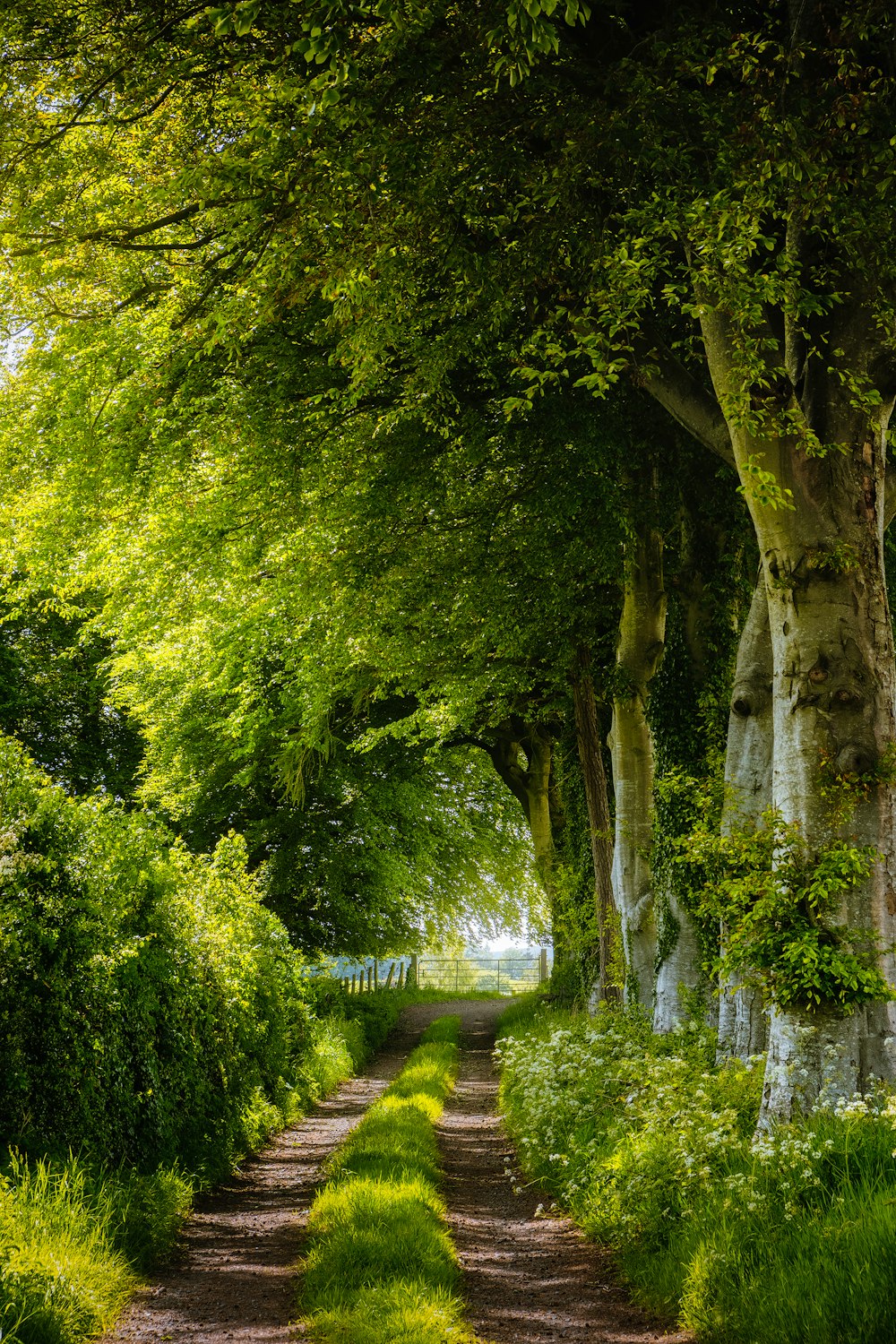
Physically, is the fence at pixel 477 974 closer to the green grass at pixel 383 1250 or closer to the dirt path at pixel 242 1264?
the dirt path at pixel 242 1264

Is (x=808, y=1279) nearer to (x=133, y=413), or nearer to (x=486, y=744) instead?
(x=133, y=413)

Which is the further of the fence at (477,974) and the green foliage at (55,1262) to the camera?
the fence at (477,974)

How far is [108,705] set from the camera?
3047 centimetres

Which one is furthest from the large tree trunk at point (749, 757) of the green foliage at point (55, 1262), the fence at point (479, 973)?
the fence at point (479, 973)

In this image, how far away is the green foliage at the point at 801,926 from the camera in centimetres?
659

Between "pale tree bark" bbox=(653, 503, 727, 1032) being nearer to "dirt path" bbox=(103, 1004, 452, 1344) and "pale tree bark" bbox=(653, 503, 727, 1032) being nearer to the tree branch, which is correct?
the tree branch

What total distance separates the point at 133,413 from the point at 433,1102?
31.6 ft

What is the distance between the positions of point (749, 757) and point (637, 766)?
501 centimetres

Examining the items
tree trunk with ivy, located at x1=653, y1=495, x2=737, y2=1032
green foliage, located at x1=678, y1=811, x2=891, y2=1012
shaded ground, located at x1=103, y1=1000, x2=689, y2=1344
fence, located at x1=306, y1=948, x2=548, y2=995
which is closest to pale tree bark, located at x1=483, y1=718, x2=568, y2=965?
tree trunk with ivy, located at x1=653, y1=495, x2=737, y2=1032

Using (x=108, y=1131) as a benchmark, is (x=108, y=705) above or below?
above

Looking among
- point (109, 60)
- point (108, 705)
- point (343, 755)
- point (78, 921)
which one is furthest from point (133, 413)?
point (108, 705)

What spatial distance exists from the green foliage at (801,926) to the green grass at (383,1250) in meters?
2.76

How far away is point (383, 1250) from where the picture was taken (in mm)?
6547

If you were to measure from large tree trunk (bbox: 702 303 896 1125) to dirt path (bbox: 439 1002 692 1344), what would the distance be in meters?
1.58
